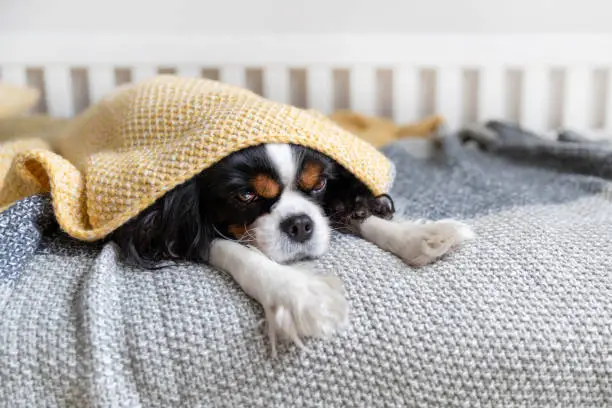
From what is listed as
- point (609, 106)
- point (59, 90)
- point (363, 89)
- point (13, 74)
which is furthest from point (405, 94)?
point (13, 74)

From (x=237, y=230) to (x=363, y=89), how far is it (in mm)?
965

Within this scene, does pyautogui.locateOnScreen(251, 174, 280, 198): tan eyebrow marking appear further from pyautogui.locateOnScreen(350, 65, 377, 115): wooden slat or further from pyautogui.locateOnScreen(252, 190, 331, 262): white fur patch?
pyautogui.locateOnScreen(350, 65, 377, 115): wooden slat

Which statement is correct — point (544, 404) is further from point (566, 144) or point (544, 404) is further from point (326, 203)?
point (566, 144)

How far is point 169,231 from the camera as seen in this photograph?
103 centimetres

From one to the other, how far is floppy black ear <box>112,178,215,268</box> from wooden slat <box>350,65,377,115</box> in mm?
969

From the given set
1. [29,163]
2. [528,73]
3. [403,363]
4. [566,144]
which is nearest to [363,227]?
[403,363]

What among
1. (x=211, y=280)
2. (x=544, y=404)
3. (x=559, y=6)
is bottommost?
(x=544, y=404)

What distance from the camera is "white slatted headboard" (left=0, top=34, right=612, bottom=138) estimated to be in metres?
1.82

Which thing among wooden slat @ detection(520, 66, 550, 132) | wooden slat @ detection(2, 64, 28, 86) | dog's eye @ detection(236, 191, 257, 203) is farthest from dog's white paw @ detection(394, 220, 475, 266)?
wooden slat @ detection(2, 64, 28, 86)

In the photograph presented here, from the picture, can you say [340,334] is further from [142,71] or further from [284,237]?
[142,71]

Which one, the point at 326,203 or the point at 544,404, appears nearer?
the point at 544,404

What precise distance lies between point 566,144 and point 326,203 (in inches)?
27.6

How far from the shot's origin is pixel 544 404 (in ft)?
2.80

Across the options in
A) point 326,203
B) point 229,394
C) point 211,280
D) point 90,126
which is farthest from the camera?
point 90,126
